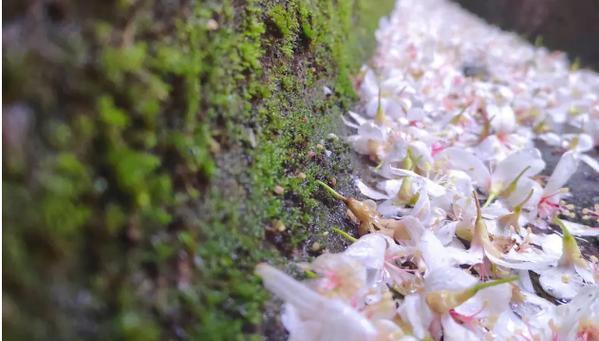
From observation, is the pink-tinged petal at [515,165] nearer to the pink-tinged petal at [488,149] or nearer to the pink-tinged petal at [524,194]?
the pink-tinged petal at [524,194]

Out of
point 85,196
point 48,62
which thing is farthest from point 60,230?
point 48,62

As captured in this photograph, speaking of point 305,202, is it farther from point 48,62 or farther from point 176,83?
point 48,62

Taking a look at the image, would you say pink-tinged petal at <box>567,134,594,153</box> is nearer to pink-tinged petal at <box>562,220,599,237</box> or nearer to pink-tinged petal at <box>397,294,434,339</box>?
pink-tinged petal at <box>562,220,599,237</box>

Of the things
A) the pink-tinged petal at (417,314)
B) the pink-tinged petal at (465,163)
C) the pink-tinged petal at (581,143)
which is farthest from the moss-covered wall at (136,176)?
the pink-tinged petal at (581,143)

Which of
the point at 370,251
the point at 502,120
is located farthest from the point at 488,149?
the point at 370,251

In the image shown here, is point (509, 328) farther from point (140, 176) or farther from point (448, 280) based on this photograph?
point (140, 176)

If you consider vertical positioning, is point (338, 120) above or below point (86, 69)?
below
